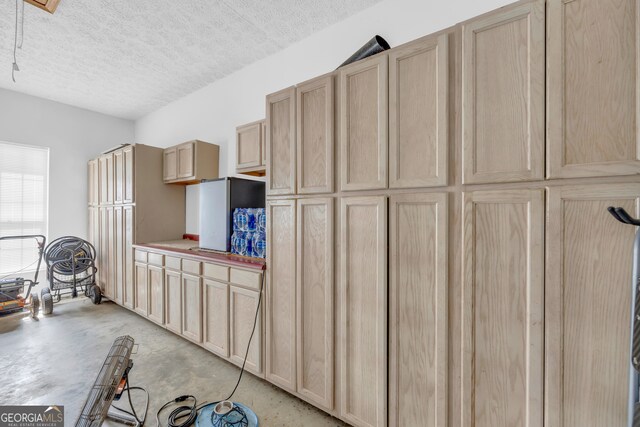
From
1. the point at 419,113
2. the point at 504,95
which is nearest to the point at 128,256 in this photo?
the point at 419,113

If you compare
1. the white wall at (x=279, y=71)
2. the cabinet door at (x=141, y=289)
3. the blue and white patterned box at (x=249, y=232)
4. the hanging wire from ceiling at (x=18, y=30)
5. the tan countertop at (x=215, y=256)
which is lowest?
the cabinet door at (x=141, y=289)

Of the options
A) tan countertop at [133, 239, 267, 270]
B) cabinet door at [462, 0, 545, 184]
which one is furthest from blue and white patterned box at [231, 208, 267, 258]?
cabinet door at [462, 0, 545, 184]

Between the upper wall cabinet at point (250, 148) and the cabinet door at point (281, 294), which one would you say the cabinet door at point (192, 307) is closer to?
the cabinet door at point (281, 294)

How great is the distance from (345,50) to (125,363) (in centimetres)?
293

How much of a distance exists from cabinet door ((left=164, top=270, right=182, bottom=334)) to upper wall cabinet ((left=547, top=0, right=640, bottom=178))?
326 centimetres

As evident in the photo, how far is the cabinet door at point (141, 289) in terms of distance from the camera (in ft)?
11.5

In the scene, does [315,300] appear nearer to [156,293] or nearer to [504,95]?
[504,95]

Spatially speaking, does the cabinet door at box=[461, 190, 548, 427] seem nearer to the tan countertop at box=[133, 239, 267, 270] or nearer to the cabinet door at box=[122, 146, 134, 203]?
the tan countertop at box=[133, 239, 267, 270]

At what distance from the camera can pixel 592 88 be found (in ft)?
3.58

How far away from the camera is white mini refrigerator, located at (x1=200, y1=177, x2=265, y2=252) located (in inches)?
110

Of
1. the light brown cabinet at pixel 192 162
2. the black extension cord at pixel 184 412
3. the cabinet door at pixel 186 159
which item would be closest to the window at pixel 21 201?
the light brown cabinet at pixel 192 162

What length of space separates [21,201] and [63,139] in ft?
3.70

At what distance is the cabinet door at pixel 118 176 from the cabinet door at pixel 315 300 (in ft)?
10.8

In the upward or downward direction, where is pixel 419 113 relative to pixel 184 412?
upward
